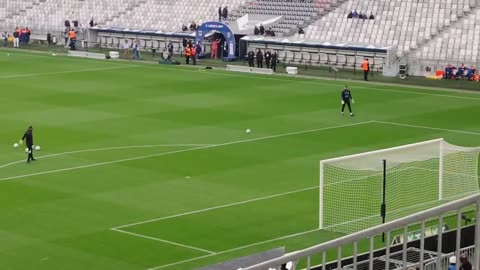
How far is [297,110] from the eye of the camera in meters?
50.4

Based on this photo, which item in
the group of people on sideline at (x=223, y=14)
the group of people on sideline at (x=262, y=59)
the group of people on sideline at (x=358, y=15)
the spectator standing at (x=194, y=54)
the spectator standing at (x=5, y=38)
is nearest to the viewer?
the group of people on sideline at (x=262, y=59)

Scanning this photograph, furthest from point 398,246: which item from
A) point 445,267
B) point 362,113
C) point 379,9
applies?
point 379,9

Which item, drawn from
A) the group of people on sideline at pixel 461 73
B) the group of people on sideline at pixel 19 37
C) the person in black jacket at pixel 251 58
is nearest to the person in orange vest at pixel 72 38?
the group of people on sideline at pixel 19 37

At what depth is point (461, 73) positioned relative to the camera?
61594 mm

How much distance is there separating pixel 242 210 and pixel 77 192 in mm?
5369

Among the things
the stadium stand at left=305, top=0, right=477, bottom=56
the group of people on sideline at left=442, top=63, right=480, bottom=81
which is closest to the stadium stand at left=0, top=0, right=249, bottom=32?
the stadium stand at left=305, top=0, right=477, bottom=56

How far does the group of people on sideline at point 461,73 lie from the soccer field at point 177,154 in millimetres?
5267

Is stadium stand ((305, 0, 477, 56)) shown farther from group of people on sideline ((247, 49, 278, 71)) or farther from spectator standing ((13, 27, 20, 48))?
spectator standing ((13, 27, 20, 48))

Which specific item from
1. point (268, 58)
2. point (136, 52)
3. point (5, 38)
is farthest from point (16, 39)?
point (268, 58)

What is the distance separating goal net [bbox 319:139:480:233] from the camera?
29.5 meters

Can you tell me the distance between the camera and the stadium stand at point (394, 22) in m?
67.9

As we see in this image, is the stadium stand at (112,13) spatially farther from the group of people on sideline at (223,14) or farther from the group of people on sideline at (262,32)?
the group of people on sideline at (262,32)

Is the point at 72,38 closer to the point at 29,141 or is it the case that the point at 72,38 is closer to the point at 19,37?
the point at 19,37

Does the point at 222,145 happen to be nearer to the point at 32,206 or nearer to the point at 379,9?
the point at 32,206
